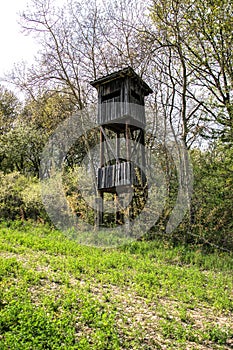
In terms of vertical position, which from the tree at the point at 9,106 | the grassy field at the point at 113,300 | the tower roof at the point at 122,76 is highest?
the tree at the point at 9,106

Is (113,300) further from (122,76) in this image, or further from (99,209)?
(122,76)

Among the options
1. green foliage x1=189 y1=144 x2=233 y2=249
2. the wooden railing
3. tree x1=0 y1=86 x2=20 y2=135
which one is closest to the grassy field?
green foliage x1=189 y1=144 x2=233 y2=249

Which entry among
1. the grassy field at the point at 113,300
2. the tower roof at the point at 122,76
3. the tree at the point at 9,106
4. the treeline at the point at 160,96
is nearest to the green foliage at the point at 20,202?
the treeline at the point at 160,96

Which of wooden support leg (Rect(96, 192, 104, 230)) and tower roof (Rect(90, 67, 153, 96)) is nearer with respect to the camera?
tower roof (Rect(90, 67, 153, 96))

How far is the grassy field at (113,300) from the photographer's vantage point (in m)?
5.41

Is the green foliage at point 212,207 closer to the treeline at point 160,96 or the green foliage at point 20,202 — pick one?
the treeline at point 160,96

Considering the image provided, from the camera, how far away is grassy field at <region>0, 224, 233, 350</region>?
5406 mm

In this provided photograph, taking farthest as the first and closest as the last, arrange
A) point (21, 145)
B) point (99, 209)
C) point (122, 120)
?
1. point (21, 145)
2. point (99, 209)
3. point (122, 120)

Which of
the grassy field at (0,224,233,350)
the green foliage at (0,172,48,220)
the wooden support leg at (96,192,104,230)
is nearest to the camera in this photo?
the grassy field at (0,224,233,350)

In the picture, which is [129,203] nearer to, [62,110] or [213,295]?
[213,295]

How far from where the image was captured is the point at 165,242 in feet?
41.2

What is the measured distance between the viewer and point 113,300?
7.00 meters

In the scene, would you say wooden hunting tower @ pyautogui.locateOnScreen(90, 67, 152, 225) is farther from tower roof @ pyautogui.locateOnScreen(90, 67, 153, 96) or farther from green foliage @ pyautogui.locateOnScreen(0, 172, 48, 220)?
green foliage @ pyautogui.locateOnScreen(0, 172, 48, 220)

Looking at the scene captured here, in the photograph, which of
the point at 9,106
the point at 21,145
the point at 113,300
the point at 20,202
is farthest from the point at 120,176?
the point at 9,106
